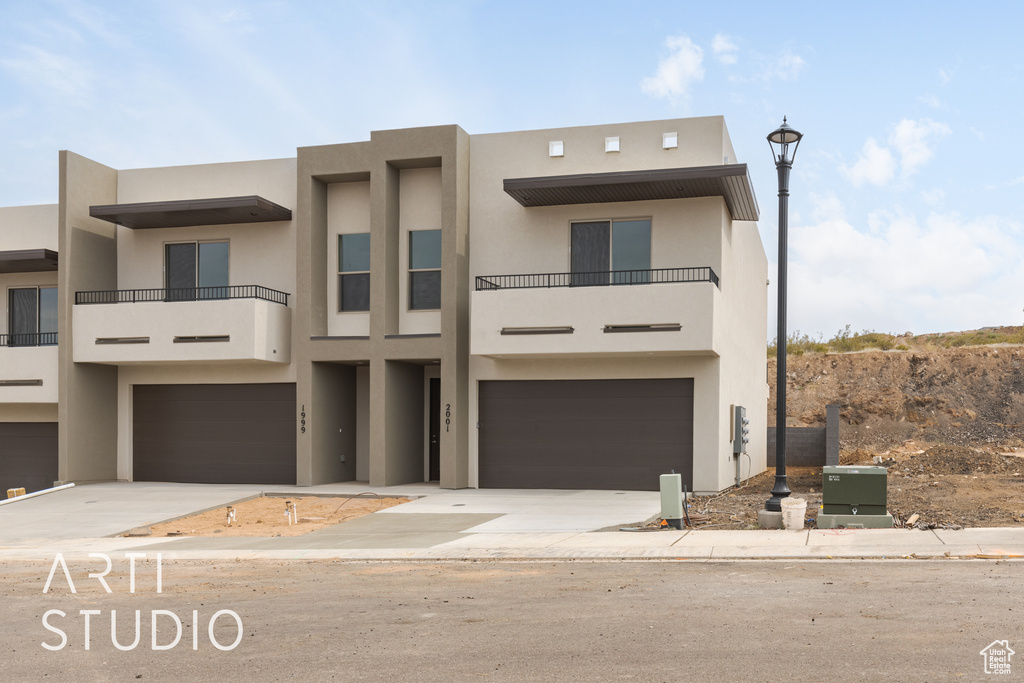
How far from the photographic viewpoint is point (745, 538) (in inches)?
500

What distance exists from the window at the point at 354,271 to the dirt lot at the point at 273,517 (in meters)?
5.21

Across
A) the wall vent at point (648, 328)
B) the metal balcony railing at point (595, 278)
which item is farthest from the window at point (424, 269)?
the wall vent at point (648, 328)

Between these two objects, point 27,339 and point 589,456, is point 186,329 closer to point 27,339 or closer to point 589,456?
point 27,339

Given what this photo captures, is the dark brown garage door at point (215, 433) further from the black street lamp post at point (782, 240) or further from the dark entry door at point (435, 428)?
the black street lamp post at point (782, 240)

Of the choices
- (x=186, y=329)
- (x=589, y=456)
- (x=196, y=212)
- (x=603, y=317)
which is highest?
(x=196, y=212)

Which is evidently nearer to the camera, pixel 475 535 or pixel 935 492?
pixel 475 535

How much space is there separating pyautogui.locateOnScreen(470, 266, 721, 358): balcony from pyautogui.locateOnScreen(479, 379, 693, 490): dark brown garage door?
3.74 feet

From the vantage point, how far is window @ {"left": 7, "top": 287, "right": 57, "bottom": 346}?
2561 centimetres

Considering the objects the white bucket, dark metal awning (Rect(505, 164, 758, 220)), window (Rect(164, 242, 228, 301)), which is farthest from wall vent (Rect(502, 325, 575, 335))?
window (Rect(164, 242, 228, 301))

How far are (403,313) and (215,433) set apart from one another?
6.20 metres

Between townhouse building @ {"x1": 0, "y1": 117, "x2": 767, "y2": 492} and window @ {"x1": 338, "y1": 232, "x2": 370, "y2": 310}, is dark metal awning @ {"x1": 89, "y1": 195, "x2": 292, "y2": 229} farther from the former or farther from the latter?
window @ {"x1": 338, "y1": 232, "x2": 370, "y2": 310}

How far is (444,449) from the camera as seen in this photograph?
2136 cm

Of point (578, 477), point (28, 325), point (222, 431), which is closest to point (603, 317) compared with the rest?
point (578, 477)

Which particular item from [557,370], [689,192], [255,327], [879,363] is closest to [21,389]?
[255,327]
